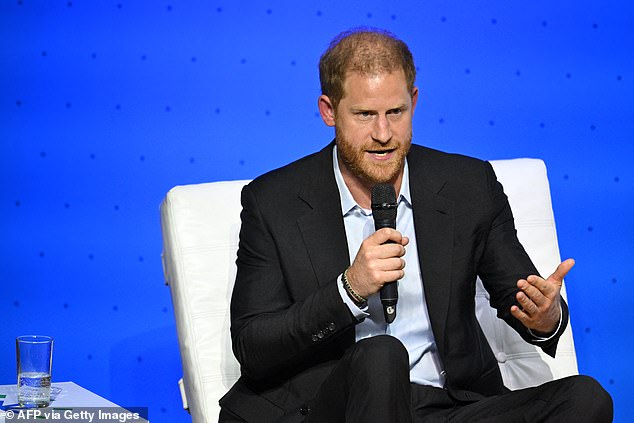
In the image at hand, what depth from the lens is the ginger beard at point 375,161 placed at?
204 cm

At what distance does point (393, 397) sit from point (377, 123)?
23.1 inches

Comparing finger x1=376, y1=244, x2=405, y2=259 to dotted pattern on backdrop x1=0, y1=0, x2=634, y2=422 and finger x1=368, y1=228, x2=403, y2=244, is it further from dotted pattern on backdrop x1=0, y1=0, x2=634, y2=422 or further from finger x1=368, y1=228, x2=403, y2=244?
dotted pattern on backdrop x1=0, y1=0, x2=634, y2=422

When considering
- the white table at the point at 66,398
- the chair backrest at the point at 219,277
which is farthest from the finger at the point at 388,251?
the chair backrest at the point at 219,277

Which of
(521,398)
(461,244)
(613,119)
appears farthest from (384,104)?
(613,119)

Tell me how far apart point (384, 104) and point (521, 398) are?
2.01ft

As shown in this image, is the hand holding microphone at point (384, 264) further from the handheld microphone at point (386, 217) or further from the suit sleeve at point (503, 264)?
the suit sleeve at point (503, 264)

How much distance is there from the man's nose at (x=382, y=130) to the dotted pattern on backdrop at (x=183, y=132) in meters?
1.10

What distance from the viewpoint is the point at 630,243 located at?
3174 mm

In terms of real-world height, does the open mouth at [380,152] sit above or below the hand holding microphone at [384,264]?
above

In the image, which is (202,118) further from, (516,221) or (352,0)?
(516,221)

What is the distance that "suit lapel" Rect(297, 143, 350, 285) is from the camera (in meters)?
2.06

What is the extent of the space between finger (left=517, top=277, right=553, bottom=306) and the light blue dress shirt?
268 mm

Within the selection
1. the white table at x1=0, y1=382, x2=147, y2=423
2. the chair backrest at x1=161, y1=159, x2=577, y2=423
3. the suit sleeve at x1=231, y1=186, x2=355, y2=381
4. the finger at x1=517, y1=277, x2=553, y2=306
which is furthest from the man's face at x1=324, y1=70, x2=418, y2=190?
the white table at x1=0, y1=382, x2=147, y2=423

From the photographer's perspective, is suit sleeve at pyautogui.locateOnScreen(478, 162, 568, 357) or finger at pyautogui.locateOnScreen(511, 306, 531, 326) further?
suit sleeve at pyautogui.locateOnScreen(478, 162, 568, 357)
